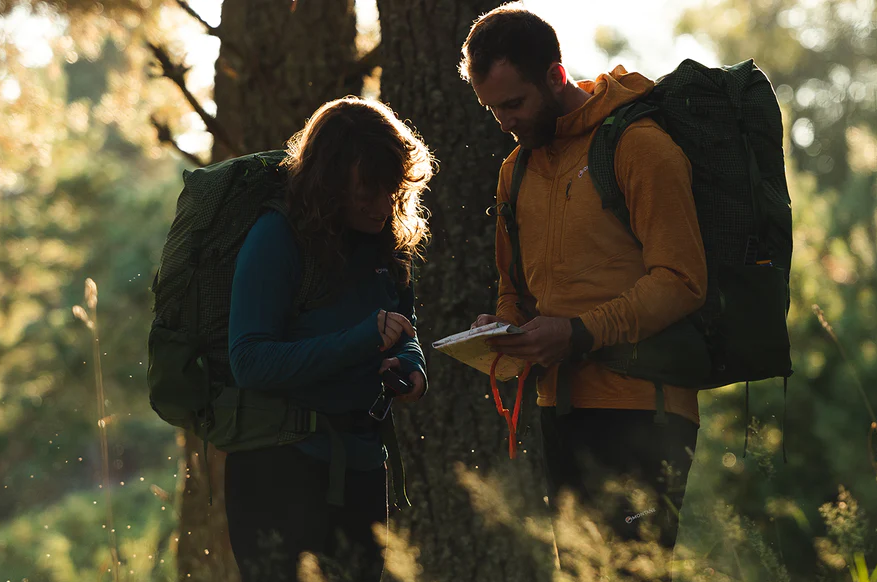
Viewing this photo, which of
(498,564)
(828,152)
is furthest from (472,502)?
(828,152)

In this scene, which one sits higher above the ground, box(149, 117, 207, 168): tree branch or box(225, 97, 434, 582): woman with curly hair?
box(149, 117, 207, 168): tree branch

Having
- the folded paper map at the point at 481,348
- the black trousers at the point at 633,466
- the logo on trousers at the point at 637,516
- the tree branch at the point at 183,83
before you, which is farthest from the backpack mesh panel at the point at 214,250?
the tree branch at the point at 183,83

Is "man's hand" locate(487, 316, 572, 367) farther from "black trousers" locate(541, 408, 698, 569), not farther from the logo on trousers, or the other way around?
the logo on trousers

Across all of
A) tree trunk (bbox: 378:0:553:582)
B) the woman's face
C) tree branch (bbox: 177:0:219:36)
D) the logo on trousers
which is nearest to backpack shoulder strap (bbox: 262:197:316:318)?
the woman's face

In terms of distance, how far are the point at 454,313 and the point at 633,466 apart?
6.14 feet

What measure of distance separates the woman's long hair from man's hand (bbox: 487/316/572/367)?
21.2 inches

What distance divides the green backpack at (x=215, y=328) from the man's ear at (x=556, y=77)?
33.5 inches

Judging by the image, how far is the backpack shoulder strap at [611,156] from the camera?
2.76 meters

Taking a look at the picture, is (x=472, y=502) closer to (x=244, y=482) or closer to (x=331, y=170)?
(x=244, y=482)

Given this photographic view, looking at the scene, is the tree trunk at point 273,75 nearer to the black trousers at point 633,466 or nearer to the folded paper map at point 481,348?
the folded paper map at point 481,348

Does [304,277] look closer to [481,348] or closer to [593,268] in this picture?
[481,348]

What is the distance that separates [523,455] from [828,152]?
83.0ft

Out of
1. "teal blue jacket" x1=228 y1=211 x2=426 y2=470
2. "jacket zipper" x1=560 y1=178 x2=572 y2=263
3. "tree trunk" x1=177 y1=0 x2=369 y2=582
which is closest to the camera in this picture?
"teal blue jacket" x1=228 y1=211 x2=426 y2=470

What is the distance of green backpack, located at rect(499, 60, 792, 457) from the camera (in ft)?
8.84
